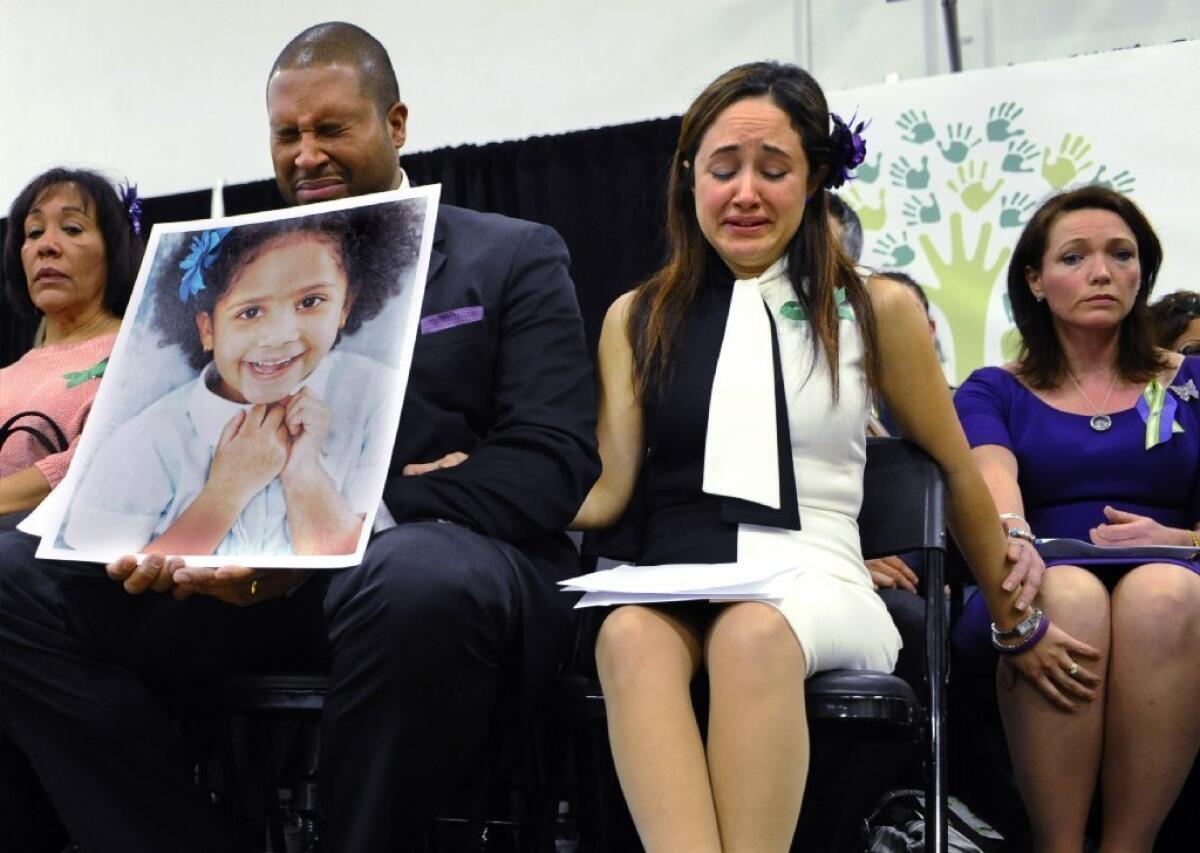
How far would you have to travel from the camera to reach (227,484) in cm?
180

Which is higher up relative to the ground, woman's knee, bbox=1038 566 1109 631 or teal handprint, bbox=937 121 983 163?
teal handprint, bbox=937 121 983 163

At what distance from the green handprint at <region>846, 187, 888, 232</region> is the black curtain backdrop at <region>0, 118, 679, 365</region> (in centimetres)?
63

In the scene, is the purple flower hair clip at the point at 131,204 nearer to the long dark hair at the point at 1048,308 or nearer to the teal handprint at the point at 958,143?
the long dark hair at the point at 1048,308

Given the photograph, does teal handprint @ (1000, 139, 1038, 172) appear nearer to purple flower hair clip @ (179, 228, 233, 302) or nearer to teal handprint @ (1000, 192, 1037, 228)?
teal handprint @ (1000, 192, 1037, 228)

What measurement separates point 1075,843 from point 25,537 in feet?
5.28

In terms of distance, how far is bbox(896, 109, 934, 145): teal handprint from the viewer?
406 centimetres

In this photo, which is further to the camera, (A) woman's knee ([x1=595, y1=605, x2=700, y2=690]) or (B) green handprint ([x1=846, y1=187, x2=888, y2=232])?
(B) green handprint ([x1=846, y1=187, x2=888, y2=232])

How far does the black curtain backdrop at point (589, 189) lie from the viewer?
4.60 meters

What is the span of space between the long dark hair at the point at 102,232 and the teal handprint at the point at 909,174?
2167mm

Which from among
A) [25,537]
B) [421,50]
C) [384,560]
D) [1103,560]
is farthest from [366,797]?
[421,50]

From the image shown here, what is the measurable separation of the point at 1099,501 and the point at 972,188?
1.72m

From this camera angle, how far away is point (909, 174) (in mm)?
4055

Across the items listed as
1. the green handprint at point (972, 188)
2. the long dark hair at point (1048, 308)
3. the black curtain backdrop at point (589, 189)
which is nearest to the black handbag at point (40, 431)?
the long dark hair at point (1048, 308)

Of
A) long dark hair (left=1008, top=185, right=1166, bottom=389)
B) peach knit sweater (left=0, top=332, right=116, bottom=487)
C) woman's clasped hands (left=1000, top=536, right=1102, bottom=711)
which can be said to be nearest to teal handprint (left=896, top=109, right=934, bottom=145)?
long dark hair (left=1008, top=185, right=1166, bottom=389)
